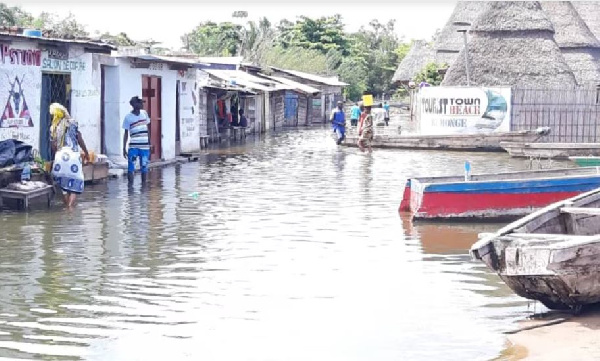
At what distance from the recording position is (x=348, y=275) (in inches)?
400

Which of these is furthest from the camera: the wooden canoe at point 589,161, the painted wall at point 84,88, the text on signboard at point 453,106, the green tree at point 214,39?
the green tree at point 214,39

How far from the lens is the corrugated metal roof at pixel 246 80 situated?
35500mm

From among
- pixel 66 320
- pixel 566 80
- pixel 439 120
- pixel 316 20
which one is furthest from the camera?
pixel 316 20

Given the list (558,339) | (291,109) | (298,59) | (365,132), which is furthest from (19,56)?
(298,59)

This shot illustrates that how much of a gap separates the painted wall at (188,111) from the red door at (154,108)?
198 centimetres

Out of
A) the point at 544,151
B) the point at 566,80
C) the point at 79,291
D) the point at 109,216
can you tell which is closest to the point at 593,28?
the point at 566,80

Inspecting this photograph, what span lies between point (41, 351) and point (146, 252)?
4.12m

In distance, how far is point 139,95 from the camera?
21547 millimetres

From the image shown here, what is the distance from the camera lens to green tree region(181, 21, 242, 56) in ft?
200

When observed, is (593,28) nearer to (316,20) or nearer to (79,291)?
(316,20)

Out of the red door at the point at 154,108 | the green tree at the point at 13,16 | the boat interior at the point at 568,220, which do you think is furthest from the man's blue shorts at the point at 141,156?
the green tree at the point at 13,16

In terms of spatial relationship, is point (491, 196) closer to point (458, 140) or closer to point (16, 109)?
point (16, 109)

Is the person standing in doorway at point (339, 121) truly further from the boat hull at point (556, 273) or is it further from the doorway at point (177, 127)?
the boat hull at point (556, 273)

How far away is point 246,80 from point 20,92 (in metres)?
21.6
